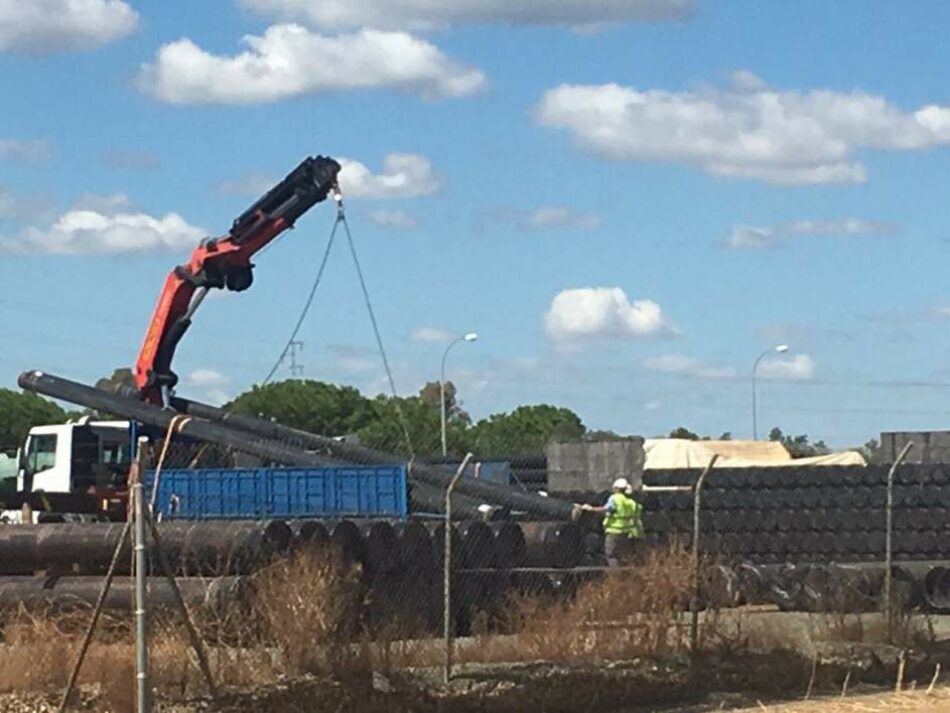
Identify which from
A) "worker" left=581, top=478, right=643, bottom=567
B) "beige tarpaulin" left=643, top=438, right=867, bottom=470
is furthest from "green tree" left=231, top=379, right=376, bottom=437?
"worker" left=581, top=478, right=643, bottom=567

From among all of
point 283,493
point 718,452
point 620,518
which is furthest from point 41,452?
point 718,452

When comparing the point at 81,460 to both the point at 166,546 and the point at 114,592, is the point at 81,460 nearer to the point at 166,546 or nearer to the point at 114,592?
the point at 114,592

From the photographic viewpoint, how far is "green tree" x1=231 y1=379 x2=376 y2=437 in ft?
323

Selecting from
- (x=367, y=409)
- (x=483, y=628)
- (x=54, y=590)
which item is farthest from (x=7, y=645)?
(x=367, y=409)

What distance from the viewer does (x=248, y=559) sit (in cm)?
1928

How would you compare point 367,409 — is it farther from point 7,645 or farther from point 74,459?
point 7,645

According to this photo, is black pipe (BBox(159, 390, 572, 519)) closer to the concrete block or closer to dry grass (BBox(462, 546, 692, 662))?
dry grass (BBox(462, 546, 692, 662))

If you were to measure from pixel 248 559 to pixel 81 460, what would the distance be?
19044 millimetres

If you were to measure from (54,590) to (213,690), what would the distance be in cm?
530

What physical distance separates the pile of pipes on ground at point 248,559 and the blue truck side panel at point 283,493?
453 centimetres

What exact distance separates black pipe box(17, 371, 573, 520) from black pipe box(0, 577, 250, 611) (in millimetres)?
8499

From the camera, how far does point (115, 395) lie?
34406 mm

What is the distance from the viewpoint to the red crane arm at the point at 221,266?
114 ft

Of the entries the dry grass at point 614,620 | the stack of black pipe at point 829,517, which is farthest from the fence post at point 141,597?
the stack of black pipe at point 829,517
